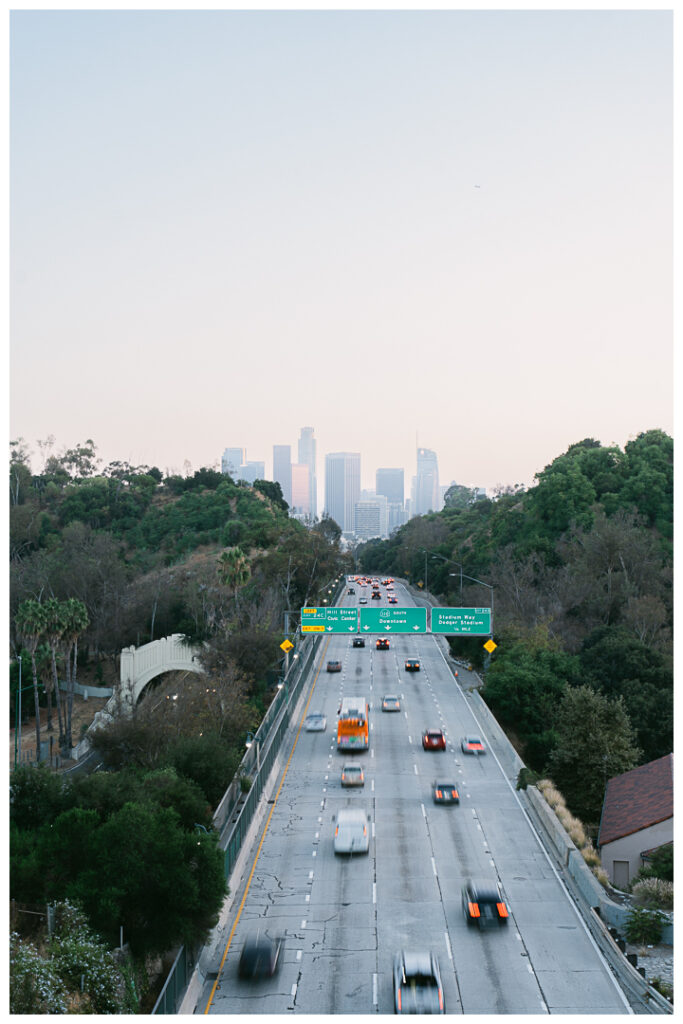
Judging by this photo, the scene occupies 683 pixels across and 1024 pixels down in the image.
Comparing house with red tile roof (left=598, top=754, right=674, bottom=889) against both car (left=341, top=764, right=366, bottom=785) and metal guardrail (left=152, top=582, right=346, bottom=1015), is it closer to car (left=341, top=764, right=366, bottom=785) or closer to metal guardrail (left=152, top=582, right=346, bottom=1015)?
Result: car (left=341, top=764, right=366, bottom=785)

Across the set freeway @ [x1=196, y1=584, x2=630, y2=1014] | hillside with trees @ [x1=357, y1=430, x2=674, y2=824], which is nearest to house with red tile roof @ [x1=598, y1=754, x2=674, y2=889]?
hillside with trees @ [x1=357, y1=430, x2=674, y2=824]

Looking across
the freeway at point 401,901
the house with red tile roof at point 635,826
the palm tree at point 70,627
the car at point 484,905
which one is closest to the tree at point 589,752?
the house with red tile roof at point 635,826

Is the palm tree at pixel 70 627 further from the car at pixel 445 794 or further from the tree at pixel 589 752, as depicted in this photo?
the tree at pixel 589 752

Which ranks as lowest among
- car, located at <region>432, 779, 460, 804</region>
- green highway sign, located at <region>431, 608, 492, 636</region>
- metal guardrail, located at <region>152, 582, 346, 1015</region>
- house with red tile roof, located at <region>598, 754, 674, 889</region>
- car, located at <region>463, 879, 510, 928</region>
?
house with red tile roof, located at <region>598, 754, 674, 889</region>

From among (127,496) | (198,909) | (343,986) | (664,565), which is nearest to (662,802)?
(343,986)

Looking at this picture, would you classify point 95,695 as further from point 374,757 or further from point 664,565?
point 664,565
